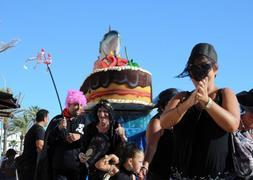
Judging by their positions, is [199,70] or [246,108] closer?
[199,70]

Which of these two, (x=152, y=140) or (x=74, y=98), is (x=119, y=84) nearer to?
(x=74, y=98)

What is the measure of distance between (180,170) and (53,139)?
394 cm

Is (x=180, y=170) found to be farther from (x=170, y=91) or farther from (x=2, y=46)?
(x=2, y=46)

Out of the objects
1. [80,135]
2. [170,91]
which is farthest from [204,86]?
[80,135]

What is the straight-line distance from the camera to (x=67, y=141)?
6.94 meters

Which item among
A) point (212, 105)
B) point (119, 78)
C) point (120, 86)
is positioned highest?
point (119, 78)

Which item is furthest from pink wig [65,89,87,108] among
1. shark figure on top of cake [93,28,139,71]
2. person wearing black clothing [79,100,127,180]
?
shark figure on top of cake [93,28,139,71]

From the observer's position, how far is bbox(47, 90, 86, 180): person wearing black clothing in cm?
686

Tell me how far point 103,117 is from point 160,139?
123 cm

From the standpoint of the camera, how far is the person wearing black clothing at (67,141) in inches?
270

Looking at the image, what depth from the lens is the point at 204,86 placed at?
3119 mm

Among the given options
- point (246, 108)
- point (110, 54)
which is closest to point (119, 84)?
point (110, 54)

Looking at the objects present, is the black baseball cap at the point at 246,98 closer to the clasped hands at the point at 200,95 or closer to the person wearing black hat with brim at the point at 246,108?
the person wearing black hat with brim at the point at 246,108

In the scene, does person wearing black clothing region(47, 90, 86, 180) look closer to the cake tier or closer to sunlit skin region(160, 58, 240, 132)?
sunlit skin region(160, 58, 240, 132)
